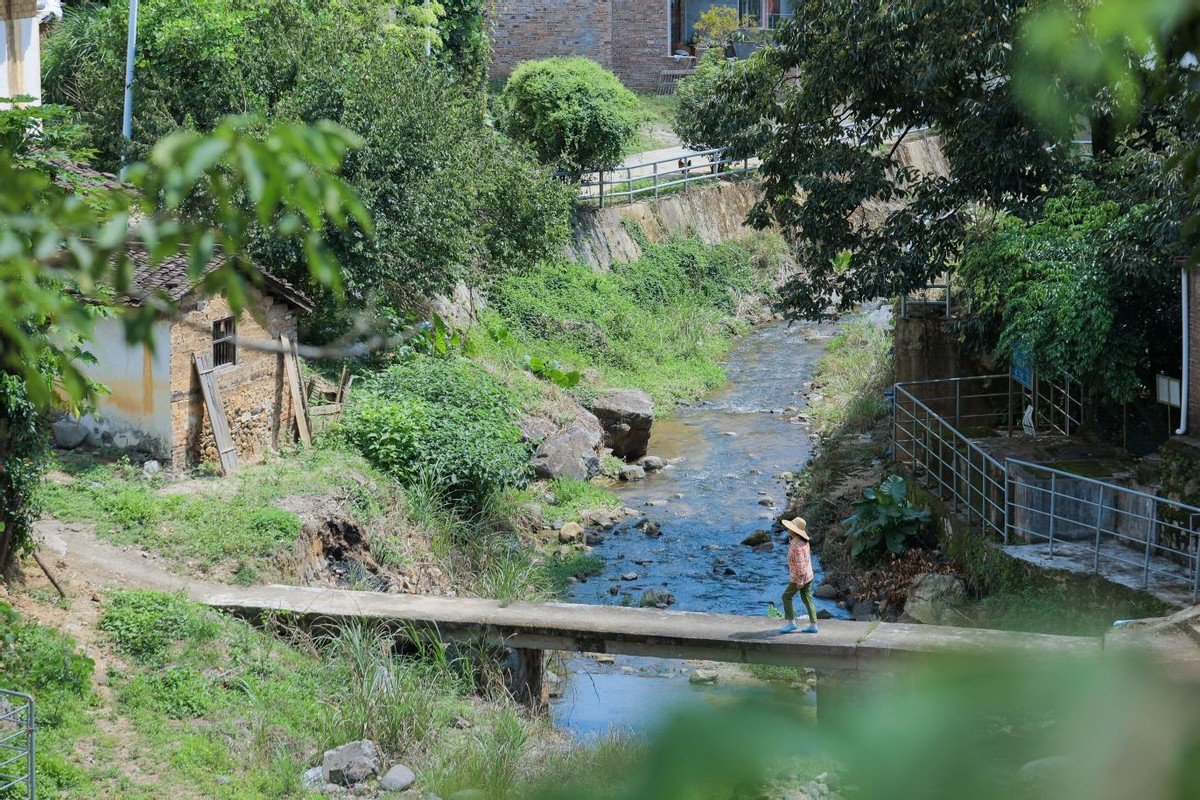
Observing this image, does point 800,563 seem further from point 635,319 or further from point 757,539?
point 635,319

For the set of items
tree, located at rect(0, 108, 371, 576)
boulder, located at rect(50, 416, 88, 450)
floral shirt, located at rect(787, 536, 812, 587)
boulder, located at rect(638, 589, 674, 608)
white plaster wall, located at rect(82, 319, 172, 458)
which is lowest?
boulder, located at rect(638, 589, 674, 608)

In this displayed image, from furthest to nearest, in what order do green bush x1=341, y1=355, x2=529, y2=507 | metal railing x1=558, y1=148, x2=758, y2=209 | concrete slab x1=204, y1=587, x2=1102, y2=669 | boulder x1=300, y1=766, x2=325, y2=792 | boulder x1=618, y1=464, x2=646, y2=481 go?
metal railing x1=558, y1=148, x2=758, y2=209 < boulder x1=618, y1=464, x2=646, y2=481 < green bush x1=341, y1=355, x2=529, y2=507 < concrete slab x1=204, y1=587, x2=1102, y2=669 < boulder x1=300, y1=766, x2=325, y2=792

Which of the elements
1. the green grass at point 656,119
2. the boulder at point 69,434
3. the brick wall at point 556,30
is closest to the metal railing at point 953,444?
the boulder at point 69,434

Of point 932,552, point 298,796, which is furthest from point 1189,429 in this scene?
point 298,796

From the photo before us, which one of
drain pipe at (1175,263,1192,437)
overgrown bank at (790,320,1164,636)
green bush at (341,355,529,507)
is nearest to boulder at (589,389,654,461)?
overgrown bank at (790,320,1164,636)

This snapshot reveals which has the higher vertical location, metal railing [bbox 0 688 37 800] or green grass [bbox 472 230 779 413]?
green grass [bbox 472 230 779 413]

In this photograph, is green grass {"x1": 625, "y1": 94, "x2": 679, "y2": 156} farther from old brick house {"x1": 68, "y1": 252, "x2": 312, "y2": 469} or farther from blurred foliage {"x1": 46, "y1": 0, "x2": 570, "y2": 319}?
old brick house {"x1": 68, "y1": 252, "x2": 312, "y2": 469}

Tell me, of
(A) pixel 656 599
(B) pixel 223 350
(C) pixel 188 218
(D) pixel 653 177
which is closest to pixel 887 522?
(A) pixel 656 599

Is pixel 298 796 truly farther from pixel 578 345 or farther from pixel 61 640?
pixel 578 345

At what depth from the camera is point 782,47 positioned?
19.4m

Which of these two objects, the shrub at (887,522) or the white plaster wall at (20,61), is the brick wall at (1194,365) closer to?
the shrub at (887,522)

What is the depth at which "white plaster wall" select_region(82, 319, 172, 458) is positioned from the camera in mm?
15625

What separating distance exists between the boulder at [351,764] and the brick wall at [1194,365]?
8579 mm

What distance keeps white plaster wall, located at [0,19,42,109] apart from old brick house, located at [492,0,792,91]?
27019mm
